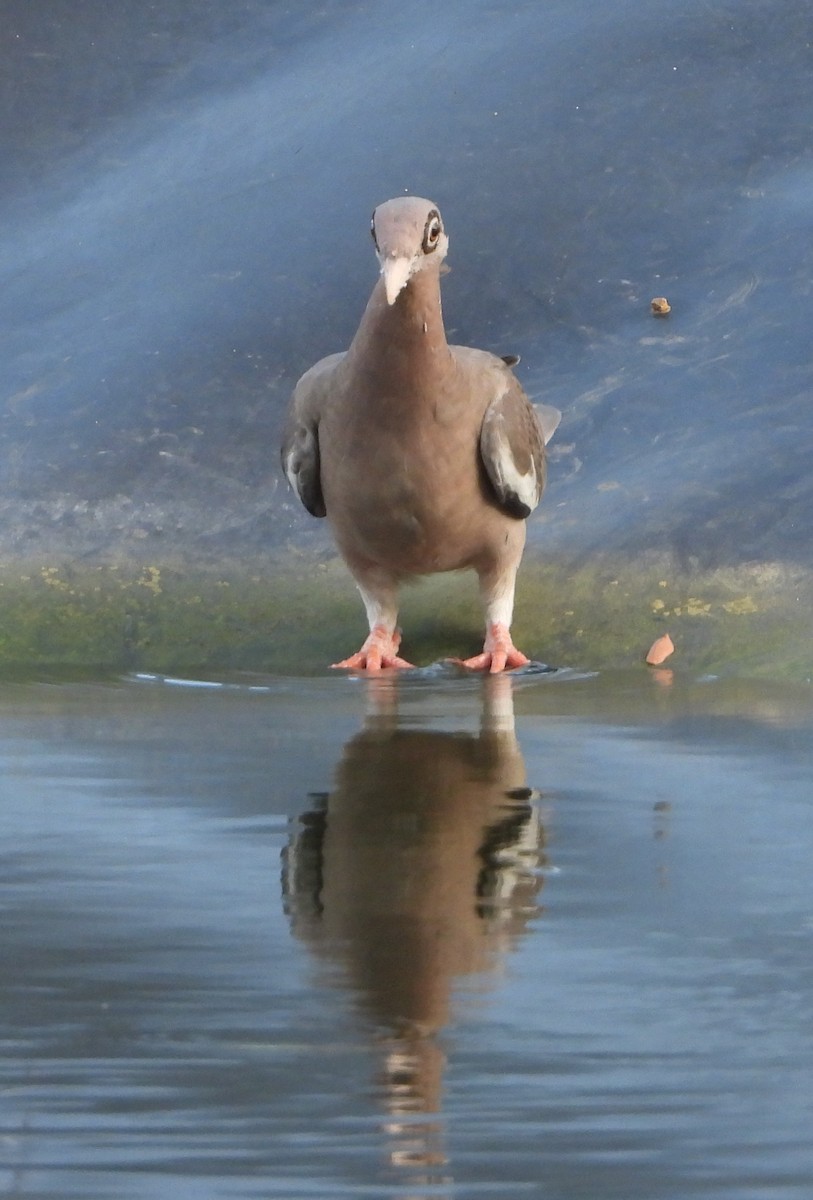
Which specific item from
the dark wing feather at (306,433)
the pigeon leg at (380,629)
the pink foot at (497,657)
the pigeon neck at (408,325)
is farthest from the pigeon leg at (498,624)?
the pigeon neck at (408,325)

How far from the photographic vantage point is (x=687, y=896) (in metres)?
3.42

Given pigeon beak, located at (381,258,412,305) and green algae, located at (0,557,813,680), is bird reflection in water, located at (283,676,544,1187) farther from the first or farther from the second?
green algae, located at (0,557,813,680)

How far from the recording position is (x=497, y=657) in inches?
249

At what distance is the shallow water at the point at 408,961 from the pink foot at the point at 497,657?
1182 mm

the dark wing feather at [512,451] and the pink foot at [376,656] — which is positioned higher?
the dark wing feather at [512,451]

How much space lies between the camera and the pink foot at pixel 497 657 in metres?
6.31

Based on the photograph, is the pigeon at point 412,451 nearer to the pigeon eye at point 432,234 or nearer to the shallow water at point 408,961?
the pigeon eye at point 432,234

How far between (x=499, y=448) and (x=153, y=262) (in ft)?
11.9

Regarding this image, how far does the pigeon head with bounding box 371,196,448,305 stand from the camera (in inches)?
223

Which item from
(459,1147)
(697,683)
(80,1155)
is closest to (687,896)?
(459,1147)

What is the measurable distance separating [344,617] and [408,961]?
157 inches

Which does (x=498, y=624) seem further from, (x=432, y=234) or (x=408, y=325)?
(x=432, y=234)

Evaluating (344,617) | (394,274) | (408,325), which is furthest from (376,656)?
(394,274)

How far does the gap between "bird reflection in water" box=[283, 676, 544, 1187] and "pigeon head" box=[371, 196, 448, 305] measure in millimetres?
1424
